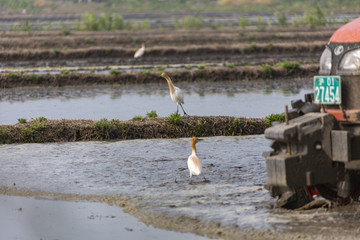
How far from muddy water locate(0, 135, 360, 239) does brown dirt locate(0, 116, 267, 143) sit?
1.60 ft

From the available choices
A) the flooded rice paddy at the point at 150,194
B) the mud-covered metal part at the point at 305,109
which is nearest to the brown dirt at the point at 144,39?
the flooded rice paddy at the point at 150,194

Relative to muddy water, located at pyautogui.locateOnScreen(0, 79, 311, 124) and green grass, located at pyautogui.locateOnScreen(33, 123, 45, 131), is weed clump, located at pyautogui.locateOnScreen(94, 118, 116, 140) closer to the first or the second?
green grass, located at pyautogui.locateOnScreen(33, 123, 45, 131)

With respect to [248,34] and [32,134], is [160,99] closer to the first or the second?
[32,134]

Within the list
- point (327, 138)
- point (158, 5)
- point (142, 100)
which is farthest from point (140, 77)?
point (158, 5)

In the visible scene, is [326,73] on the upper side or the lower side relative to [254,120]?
upper

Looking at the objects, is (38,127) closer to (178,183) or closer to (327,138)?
(178,183)

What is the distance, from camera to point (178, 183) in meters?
9.45

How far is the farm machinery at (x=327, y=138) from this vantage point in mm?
7102

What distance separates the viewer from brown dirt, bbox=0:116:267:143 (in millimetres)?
13148

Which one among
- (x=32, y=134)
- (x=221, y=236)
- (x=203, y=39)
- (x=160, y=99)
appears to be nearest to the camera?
(x=221, y=236)

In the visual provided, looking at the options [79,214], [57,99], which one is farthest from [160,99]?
[79,214]

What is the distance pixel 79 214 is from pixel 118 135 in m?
5.29

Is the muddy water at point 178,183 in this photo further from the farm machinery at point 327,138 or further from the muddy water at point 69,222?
the farm machinery at point 327,138

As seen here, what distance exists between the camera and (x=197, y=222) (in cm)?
753
